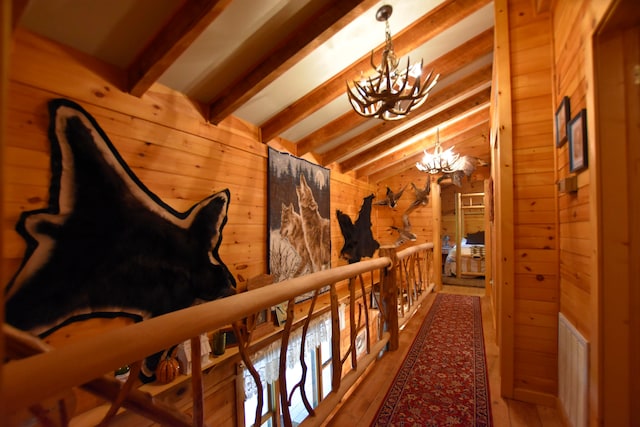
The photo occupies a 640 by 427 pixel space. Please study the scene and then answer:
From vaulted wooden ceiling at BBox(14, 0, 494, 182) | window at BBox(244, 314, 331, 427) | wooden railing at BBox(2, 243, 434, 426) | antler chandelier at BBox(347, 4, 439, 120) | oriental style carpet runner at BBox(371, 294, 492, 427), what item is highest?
vaulted wooden ceiling at BBox(14, 0, 494, 182)

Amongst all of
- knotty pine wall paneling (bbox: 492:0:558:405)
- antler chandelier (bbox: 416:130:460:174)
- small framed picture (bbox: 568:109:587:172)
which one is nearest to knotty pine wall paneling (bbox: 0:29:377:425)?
small framed picture (bbox: 568:109:587:172)

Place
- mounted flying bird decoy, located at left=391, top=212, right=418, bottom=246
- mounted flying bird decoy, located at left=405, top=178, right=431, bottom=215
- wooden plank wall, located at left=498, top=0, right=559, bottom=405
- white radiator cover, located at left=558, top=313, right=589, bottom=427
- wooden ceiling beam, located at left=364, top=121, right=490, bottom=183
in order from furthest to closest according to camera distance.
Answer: mounted flying bird decoy, located at left=391, top=212, right=418, bottom=246
mounted flying bird decoy, located at left=405, top=178, right=431, bottom=215
wooden ceiling beam, located at left=364, top=121, right=490, bottom=183
wooden plank wall, located at left=498, top=0, right=559, bottom=405
white radiator cover, located at left=558, top=313, right=589, bottom=427

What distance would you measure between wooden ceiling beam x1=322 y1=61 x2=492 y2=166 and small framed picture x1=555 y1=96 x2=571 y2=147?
1.96 meters

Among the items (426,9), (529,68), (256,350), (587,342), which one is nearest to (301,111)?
(426,9)

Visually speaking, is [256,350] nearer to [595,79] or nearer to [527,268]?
[527,268]

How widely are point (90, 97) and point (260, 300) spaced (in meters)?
1.71

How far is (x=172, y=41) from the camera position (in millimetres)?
1638

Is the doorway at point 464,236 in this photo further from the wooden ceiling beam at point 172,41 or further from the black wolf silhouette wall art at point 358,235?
the wooden ceiling beam at point 172,41

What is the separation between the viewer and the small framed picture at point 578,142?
4.06ft

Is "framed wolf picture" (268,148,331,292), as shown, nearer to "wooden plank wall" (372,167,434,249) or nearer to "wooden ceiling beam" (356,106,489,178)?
"wooden ceiling beam" (356,106,489,178)

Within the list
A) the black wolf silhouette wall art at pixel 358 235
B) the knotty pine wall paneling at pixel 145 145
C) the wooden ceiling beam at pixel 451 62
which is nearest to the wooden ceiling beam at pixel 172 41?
the knotty pine wall paneling at pixel 145 145

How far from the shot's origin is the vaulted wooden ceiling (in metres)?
1.55

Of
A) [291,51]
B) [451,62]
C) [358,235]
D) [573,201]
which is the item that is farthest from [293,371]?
[451,62]

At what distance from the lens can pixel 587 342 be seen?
119 centimetres
